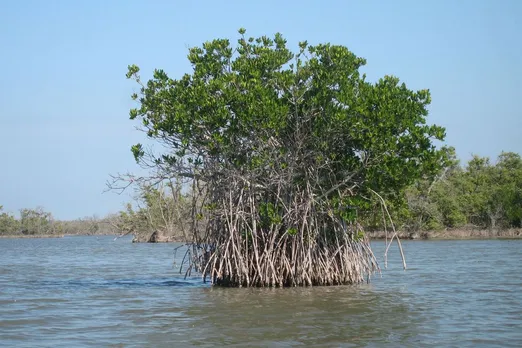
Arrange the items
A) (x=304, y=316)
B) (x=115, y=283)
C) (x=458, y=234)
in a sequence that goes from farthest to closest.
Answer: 1. (x=458, y=234)
2. (x=115, y=283)
3. (x=304, y=316)

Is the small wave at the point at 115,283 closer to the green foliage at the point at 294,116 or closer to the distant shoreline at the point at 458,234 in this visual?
the green foliage at the point at 294,116

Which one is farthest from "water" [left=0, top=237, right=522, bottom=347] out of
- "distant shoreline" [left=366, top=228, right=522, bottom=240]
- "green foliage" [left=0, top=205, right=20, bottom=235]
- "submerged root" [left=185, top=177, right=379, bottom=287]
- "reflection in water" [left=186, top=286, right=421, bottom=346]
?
"green foliage" [left=0, top=205, right=20, bottom=235]

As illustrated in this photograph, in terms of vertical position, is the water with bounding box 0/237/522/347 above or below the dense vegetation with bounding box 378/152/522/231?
below

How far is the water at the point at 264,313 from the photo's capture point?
33.4 ft

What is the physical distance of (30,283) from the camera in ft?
62.1

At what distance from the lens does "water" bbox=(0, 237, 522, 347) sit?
10.2 meters

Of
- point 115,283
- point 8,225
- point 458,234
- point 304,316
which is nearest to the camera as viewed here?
point 304,316

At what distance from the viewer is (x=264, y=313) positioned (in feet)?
40.2

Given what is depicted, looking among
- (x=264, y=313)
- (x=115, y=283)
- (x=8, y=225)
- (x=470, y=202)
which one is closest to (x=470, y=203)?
(x=470, y=202)

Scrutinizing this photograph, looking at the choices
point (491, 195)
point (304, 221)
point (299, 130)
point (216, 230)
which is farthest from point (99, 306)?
point (491, 195)

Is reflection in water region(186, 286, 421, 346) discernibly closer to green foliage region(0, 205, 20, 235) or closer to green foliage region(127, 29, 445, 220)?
green foliage region(127, 29, 445, 220)

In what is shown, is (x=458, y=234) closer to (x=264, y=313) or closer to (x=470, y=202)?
(x=470, y=202)

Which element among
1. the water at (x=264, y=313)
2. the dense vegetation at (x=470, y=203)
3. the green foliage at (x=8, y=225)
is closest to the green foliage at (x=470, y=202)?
the dense vegetation at (x=470, y=203)

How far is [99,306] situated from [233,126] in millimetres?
4280
